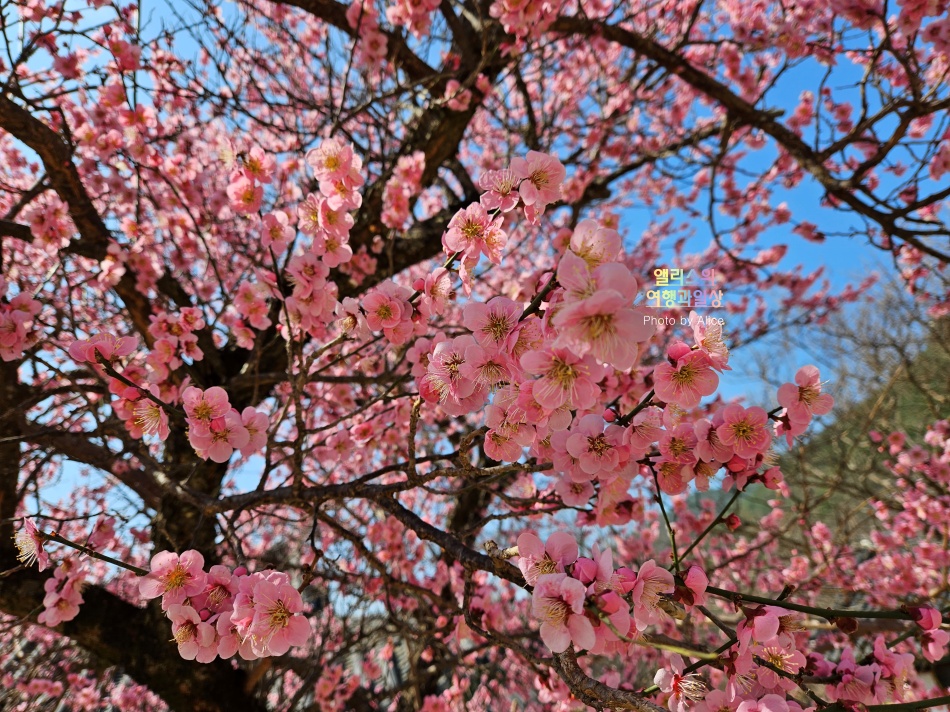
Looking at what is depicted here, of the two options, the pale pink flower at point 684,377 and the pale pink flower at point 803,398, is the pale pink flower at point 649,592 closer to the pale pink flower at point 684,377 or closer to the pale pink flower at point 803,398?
the pale pink flower at point 684,377

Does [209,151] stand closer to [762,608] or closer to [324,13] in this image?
[324,13]

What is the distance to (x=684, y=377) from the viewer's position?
1.10 meters

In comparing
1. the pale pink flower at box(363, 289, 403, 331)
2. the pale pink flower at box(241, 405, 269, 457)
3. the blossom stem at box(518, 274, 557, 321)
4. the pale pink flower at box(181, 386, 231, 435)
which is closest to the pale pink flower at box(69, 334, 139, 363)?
the pale pink flower at box(181, 386, 231, 435)

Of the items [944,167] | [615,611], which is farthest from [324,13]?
[944,167]

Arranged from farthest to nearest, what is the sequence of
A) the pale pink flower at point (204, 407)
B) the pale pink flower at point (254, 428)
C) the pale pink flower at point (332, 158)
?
the pale pink flower at point (332, 158), the pale pink flower at point (254, 428), the pale pink flower at point (204, 407)

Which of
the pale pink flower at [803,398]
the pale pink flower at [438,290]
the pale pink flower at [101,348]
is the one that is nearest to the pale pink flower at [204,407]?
the pale pink flower at [101,348]

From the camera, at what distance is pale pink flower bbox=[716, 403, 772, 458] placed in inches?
49.0

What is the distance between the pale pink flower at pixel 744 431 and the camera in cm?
125

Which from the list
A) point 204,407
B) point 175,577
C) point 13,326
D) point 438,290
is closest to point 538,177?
point 438,290

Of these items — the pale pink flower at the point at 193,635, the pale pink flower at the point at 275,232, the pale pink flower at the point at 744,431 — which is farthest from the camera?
the pale pink flower at the point at 275,232

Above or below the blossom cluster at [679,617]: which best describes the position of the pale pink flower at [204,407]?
above

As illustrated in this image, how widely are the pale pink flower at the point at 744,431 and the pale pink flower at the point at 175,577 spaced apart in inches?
54.6

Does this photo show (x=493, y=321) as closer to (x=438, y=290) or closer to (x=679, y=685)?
(x=438, y=290)

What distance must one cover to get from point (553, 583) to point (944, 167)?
4.47m
